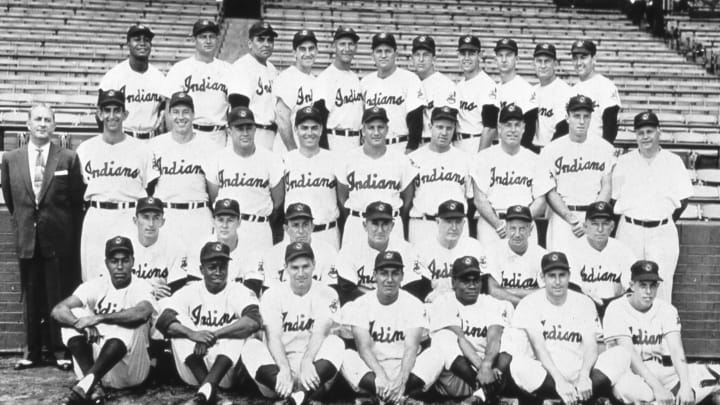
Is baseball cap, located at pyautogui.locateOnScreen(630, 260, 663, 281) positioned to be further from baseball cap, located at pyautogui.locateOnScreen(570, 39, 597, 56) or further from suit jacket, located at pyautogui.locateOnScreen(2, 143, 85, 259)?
suit jacket, located at pyautogui.locateOnScreen(2, 143, 85, 259)

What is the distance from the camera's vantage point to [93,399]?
4.88 metres

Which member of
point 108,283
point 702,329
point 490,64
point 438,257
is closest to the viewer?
point 108,283

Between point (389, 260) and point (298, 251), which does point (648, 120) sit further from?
point (298, 251)

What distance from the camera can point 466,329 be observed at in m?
5.25

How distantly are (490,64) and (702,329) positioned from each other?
6.63 meters

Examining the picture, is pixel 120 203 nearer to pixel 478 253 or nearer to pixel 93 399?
pixel 93 399

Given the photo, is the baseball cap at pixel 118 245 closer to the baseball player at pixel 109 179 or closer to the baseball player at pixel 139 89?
the baseball player at pixel 109 179

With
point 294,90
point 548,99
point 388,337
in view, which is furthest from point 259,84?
point 388,337

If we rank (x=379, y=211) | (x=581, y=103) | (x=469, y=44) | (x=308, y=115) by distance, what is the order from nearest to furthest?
(x=379, y=211)
(x=308, y=115)
(x=581, y=103)
(x=469, y=44)

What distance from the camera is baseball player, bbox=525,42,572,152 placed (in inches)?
257

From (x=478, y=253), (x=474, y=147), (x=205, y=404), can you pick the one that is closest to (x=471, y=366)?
(x=478, y=253)

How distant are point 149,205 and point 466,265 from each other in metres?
2.11

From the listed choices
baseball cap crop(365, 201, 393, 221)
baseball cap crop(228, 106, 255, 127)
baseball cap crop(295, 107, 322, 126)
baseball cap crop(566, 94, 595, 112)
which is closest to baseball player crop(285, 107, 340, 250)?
baseball cap crop(295, 107, 322, 126)

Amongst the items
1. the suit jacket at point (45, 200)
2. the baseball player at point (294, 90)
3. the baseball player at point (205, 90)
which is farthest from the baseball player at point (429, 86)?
the suit jacket at point (45, 200)
